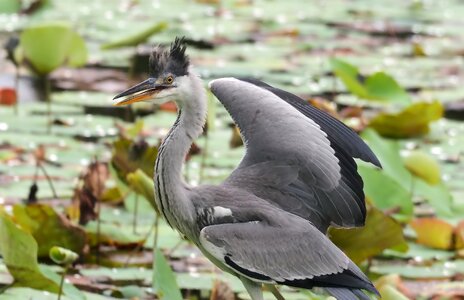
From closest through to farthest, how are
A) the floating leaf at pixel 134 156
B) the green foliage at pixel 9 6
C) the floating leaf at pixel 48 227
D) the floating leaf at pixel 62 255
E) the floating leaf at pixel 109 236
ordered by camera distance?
the floating leaf at pixel 62 255 → the floating leaf at pixel 48 227 → the floating leaf at pixel 109 236 → the floating leaf at pixel 134 156 → the green foliage at pixel 9 6

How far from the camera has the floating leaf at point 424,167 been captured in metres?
6.07

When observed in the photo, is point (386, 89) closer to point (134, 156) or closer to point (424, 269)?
point (424, 269)

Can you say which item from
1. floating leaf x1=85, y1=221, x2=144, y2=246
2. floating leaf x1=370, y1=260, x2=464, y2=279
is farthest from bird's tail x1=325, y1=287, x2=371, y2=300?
floating leaf x1=85, y1=221, x2=144, y2=246

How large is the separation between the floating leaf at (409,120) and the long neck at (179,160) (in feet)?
8.78

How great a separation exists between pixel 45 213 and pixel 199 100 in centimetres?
103

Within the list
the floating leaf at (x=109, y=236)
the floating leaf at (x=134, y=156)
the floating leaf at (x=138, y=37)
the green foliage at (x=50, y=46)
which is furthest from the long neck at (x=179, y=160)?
the floating leaf at (x=138, y=37)

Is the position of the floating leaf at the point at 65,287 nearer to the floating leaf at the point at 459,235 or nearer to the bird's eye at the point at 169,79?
the bird's eye at the point at 169,79

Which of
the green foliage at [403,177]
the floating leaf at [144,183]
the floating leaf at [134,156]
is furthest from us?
the green foliage at [403,177]

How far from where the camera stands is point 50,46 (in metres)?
7.14

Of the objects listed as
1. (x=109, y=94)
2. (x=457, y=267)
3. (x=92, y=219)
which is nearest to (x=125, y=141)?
(x=92, y=219)

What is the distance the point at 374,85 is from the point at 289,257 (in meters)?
2.81

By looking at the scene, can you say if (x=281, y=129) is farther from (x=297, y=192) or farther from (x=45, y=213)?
(x=45, y=213)

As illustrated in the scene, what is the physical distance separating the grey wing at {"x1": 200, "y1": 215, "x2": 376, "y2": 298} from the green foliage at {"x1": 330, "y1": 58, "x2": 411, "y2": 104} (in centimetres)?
259

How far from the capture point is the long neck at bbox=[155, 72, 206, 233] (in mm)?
4578
